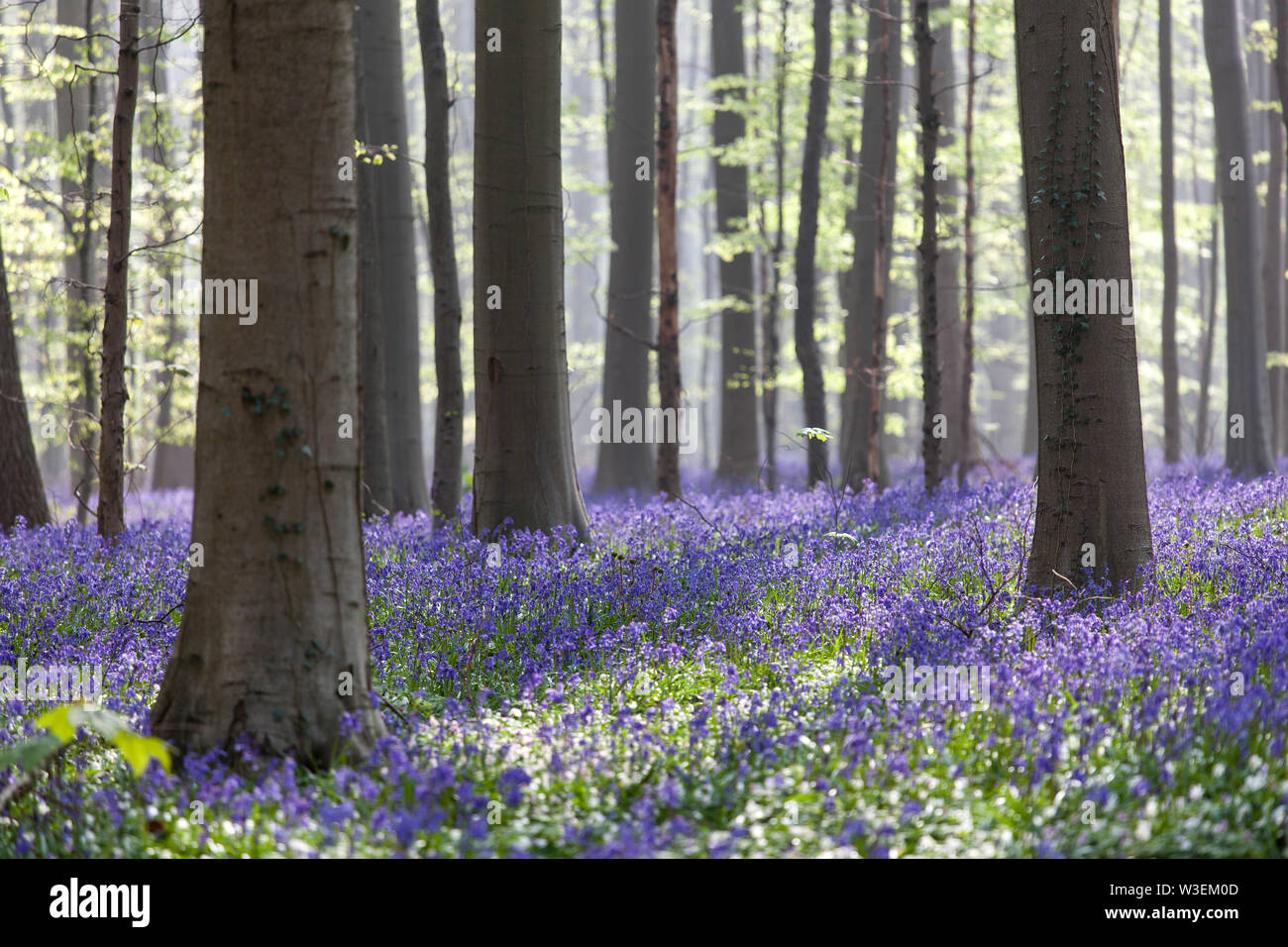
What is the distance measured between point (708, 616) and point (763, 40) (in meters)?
21.2

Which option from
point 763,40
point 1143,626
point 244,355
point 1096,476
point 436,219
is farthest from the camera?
point 763,40

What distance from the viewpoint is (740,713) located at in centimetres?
438

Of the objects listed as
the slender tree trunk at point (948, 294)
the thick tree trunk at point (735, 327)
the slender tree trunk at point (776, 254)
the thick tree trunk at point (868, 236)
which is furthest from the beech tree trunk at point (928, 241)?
the slender tree trunk at point (948, 294)

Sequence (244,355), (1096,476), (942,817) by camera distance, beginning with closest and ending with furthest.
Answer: (942,817)
(244,355)
(1096,476)

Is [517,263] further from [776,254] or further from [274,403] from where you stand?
[776,254]

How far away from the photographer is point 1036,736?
3.93 metres

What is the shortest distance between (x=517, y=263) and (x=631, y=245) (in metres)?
8.35

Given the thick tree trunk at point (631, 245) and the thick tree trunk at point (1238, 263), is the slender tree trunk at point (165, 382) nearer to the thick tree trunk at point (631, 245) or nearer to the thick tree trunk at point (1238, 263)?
the thick tree trunk at point (631, 245)

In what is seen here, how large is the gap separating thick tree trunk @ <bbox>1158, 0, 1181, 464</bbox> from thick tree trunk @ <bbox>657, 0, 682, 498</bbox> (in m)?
9.67

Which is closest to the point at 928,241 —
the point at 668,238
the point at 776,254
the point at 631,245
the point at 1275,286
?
the point at 668,238

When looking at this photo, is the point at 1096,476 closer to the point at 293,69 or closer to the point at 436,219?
the point at 293,69

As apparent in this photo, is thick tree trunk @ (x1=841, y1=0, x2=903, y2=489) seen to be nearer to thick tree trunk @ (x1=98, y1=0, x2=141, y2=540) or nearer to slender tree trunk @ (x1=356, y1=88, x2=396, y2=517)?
slender tree trunk @ (x1=356, y1=88, x2=396, y2=517)

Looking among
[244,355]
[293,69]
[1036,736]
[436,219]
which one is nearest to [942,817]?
[1036,736]

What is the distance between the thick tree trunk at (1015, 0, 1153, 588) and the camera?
5.93 m
